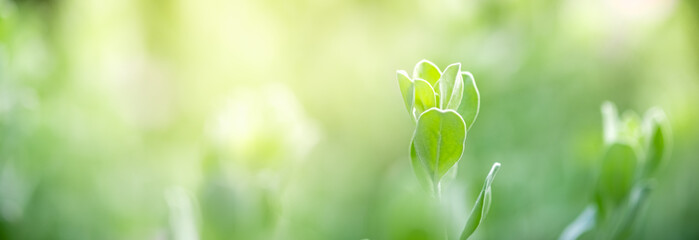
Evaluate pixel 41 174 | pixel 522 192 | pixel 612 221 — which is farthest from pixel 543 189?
pixel 41 174

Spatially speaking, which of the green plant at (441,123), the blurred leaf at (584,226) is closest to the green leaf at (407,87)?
the green plant at (441,123)

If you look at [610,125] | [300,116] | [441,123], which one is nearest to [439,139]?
[441,123]

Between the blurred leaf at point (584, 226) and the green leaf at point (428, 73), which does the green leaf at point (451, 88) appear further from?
the blurred leaf at point (584, 226)

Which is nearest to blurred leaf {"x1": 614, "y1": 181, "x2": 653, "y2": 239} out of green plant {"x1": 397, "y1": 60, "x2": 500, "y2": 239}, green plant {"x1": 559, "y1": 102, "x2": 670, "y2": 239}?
green plant {"x1": 559, "y1": 102, "x2": 670, "y2": 239}

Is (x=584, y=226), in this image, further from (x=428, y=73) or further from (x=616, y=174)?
(x=428, y=73)

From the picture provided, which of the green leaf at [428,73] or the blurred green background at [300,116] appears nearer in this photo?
the green leaf at [428,73]

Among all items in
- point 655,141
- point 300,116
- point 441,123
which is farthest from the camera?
point 300,116

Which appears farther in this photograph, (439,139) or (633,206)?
(633,206)

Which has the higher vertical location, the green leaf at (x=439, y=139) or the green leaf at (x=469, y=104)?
the green leaf at (x=469, y=104)

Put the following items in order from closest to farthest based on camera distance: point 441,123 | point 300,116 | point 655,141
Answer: point 441,123 < point 655,141 < point 300,116
